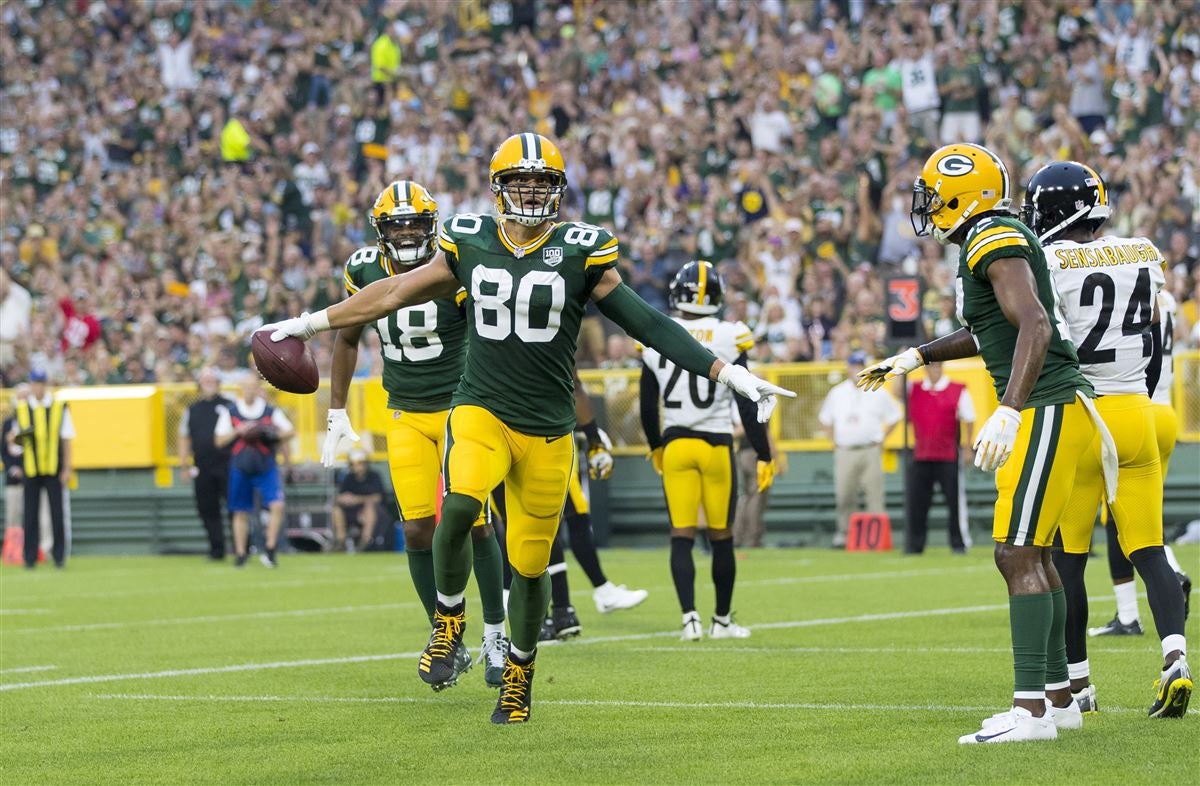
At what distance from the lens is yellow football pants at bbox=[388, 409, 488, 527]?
9.31 m

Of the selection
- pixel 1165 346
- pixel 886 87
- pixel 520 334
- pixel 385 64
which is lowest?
pixel 1165 346

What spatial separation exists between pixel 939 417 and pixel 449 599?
11.2 meters

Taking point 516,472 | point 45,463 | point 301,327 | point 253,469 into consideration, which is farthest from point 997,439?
point 45,463

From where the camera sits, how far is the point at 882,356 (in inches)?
810

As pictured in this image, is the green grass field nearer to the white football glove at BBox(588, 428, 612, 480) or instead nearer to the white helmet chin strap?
the white football glove at BBox(588, 428, 612, 480)

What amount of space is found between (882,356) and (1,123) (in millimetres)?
17091

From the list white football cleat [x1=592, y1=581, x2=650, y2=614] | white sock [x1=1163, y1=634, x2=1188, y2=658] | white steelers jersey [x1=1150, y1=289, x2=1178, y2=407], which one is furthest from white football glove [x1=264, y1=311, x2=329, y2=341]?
white football cleat [x1=592, y1=581, x2=650, y2=614]

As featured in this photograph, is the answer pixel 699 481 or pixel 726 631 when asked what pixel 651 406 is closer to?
pixel 699 481

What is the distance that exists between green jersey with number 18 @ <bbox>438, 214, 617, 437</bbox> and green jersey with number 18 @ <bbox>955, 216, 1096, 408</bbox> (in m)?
1.41

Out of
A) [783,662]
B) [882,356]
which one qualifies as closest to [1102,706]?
[783,662]

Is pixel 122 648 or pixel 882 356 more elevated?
pixel 882 356

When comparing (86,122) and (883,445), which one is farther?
(86,122)

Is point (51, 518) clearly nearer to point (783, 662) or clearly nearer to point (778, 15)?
point (778, 15)

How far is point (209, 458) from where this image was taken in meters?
21.5
